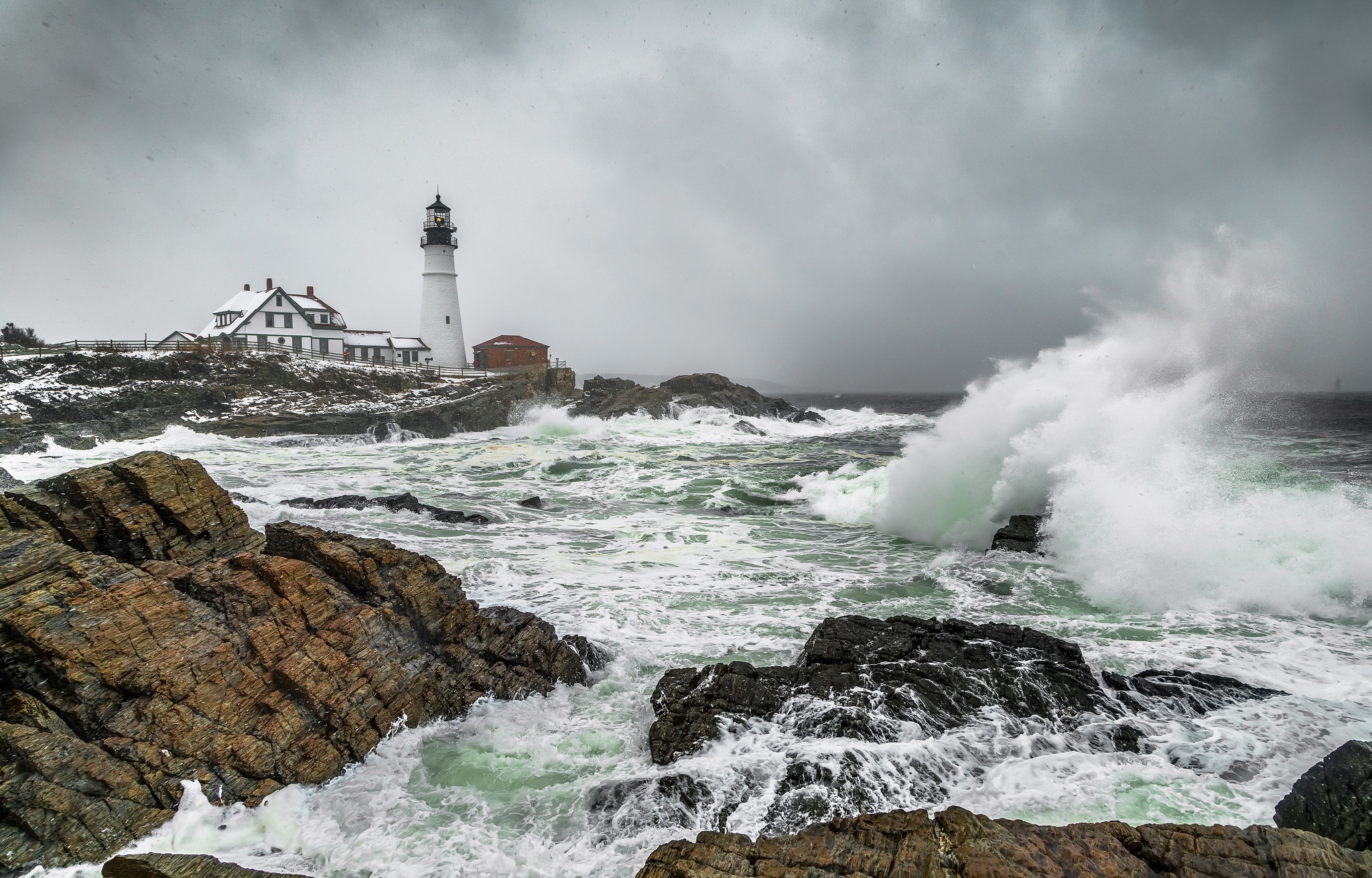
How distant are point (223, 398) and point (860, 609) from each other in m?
33.0

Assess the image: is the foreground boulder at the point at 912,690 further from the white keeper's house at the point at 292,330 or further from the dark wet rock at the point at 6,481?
the white keeper's house at the point at 292,330

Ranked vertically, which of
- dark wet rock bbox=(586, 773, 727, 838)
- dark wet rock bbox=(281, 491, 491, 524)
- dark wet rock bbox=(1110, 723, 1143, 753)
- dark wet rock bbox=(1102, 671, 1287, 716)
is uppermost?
dark wet rock bbox=(281, 491, 491, 524)

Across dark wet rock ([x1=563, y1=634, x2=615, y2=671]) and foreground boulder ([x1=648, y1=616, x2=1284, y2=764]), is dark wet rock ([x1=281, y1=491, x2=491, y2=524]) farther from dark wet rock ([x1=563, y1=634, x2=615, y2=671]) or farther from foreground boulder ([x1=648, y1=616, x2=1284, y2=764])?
foreground boulder ([x1=648, y1=616, x2=1284, y2=764])

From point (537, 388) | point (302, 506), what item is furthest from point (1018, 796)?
point (537, 388)

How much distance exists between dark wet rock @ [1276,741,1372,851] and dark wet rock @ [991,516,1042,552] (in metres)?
6.83

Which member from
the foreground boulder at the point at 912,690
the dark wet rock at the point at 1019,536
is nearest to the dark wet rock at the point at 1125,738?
the foreground boulder at the point at 912,690

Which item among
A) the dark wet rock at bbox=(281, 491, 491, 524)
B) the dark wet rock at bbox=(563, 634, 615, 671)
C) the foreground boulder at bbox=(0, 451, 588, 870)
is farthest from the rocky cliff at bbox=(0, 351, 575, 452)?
the dark wet rock at bbox=(563, 634, 615, 671)

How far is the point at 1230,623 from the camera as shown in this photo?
7.99 m

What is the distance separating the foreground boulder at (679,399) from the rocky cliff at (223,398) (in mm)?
6089

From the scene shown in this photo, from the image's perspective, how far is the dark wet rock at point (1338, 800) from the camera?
12.8 feet

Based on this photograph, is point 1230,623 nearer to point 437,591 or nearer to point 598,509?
point 437,591

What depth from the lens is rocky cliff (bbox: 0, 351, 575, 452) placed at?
1037 inches

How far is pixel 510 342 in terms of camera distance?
54.9 meters

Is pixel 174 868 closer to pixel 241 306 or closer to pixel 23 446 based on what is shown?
pixel 23 446
